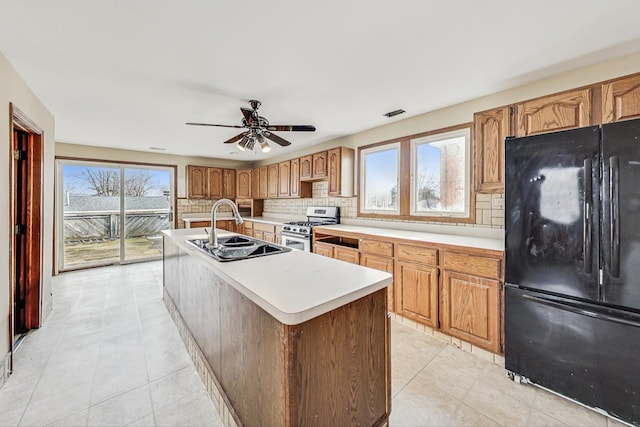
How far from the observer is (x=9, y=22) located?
159 centimetres

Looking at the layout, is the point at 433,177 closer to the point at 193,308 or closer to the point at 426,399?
the point at 426,399

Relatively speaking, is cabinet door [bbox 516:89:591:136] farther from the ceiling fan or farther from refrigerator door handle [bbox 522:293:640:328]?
the ceiling fan

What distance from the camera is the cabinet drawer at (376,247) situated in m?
2.90

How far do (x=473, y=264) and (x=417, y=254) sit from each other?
51 centimetres

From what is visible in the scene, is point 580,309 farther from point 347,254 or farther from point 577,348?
point 347,254

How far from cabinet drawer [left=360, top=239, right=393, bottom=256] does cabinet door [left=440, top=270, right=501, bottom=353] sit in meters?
0.64

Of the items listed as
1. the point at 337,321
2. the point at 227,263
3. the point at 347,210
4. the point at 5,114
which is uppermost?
the point at 5,114

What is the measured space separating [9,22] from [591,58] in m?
3.92

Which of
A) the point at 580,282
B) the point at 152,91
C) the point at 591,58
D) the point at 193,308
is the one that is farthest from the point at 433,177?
the point at 152,91

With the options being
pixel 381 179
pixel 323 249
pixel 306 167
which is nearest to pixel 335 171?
pixel 381 179

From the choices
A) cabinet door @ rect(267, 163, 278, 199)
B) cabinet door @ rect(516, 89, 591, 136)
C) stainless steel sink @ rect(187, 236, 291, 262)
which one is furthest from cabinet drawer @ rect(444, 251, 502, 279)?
cabinet door @ rect(267, 163, 278, 199)

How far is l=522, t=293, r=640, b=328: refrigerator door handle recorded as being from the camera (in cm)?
150

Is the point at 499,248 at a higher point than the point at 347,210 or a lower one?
lower

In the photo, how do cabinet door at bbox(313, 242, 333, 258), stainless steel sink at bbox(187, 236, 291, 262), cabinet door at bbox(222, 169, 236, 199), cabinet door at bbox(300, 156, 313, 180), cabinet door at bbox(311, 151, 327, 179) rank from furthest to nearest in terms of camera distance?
cabinet door at bbox(222, 169, 236, 199) < cabinet door at bbox(300, 156, 313, 180) < cabinet door at bbox(311, 151, 327, 179) < cabinet door at bbox(313, 242, 333, 258) < stainless steel sink at bbox(187, 236, 291, 262)
